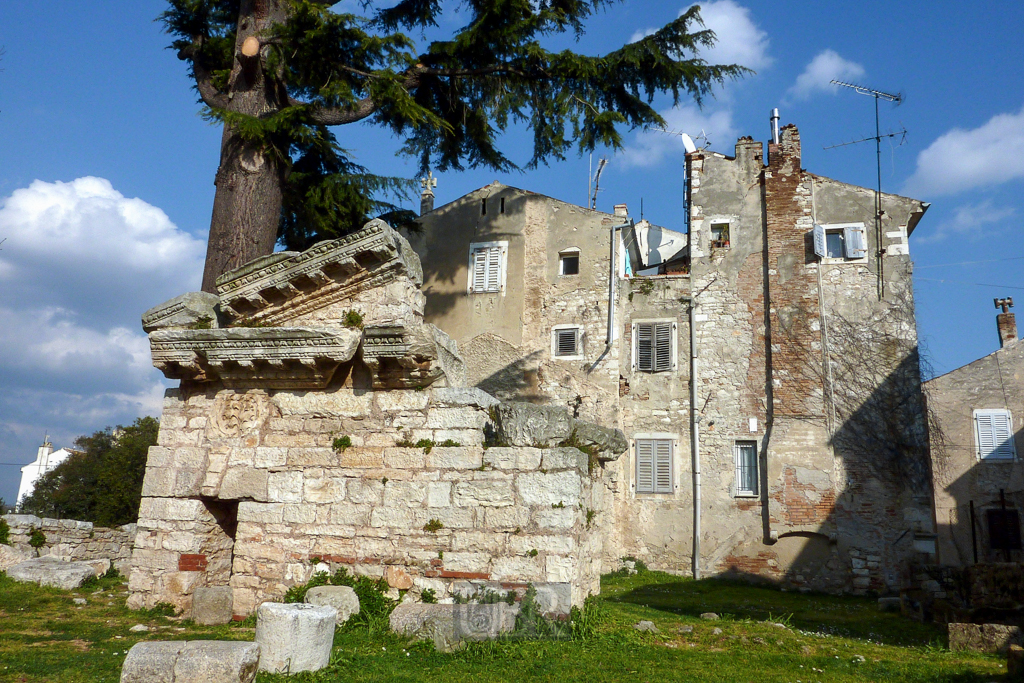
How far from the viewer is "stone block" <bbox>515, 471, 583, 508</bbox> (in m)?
6.55

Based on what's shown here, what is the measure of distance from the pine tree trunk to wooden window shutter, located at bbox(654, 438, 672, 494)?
32.3ft

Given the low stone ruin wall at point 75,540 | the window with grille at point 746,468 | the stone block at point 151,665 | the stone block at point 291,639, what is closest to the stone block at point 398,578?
the stone block at point 291,639

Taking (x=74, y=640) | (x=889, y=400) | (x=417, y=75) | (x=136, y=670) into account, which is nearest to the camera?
(x=136, y=670)

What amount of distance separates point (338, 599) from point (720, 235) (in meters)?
13.6

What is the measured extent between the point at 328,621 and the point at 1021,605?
7810 millimetres

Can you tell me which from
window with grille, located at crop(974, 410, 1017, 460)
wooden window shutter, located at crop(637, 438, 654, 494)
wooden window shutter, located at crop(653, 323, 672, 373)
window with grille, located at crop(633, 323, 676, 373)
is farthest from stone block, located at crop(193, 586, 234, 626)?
window with grille, located at crop(974, 410, 1017, 460)

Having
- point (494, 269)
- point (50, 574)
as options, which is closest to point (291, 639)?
point (50, 574)

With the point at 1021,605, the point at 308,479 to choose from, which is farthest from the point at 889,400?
the point at 308,479

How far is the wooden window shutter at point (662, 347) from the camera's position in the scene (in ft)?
55.8

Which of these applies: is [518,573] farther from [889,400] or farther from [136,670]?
[889,400]

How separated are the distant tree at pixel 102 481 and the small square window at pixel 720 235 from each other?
54.8ft

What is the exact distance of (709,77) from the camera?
489 inches

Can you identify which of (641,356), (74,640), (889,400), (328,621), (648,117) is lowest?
(74,640)

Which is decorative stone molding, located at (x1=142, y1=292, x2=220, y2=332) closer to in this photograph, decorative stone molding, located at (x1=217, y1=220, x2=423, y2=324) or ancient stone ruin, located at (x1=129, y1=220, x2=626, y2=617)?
ancient stone ruin, located at (x1=129, y1=220, x2=626, y2=617)
